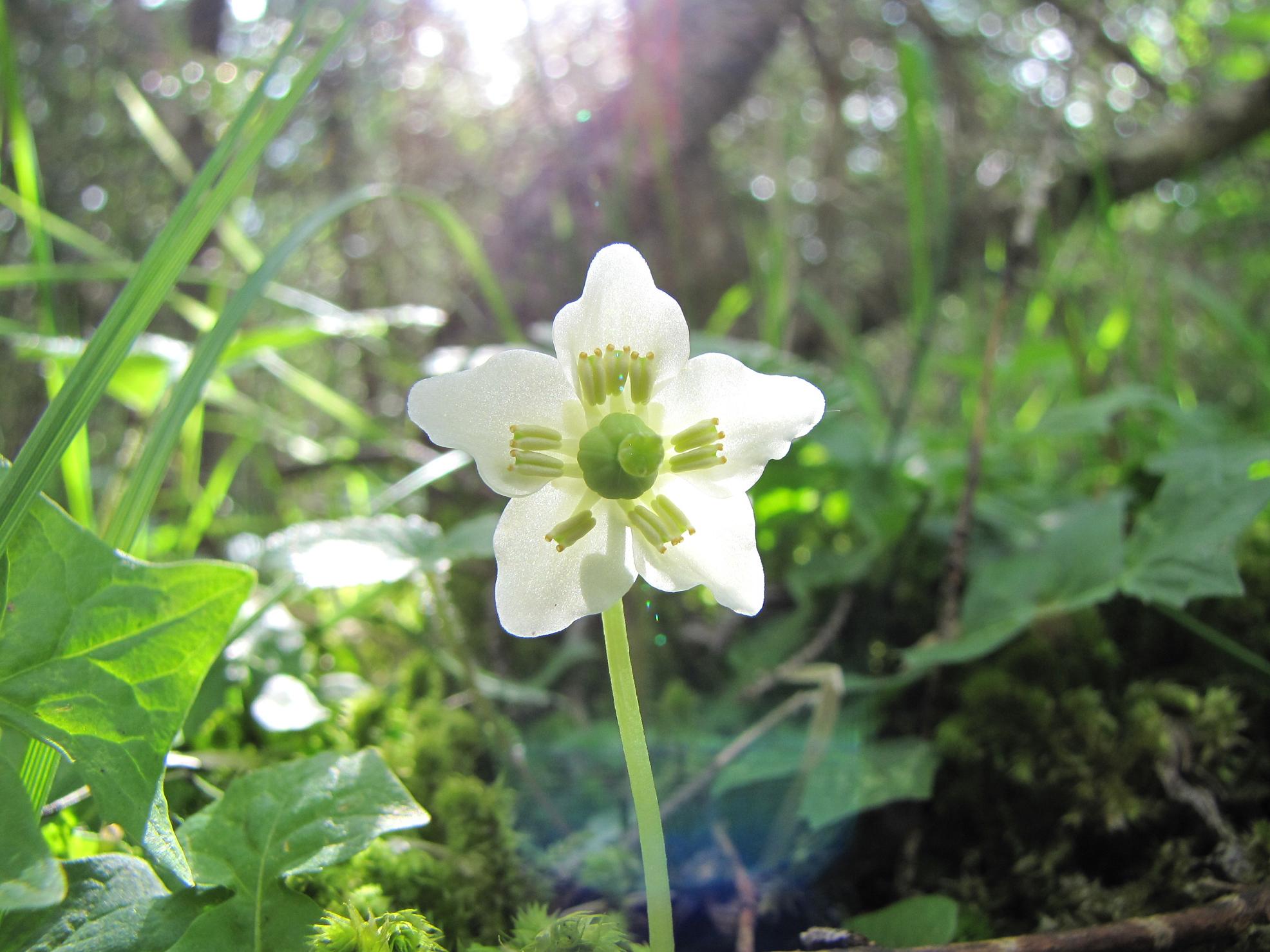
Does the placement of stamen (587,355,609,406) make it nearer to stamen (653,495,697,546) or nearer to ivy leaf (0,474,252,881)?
stamen (653,495,697,546)

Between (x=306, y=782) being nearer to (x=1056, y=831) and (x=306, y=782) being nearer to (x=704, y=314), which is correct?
(x=1056, y=831)

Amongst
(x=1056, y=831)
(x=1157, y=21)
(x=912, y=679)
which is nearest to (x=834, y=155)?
(x=912, y=679)

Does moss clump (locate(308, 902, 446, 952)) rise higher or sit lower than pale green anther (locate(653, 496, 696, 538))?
lower

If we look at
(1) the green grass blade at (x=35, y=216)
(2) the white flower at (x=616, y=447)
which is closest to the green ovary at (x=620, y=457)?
(2) the white flower at (x=616, y=447)

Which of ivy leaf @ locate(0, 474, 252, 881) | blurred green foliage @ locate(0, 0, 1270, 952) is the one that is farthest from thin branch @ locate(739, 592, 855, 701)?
ivy leaf @ locate(0, 474, 252, 881)

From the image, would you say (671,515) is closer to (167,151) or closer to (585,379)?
(585,379)
